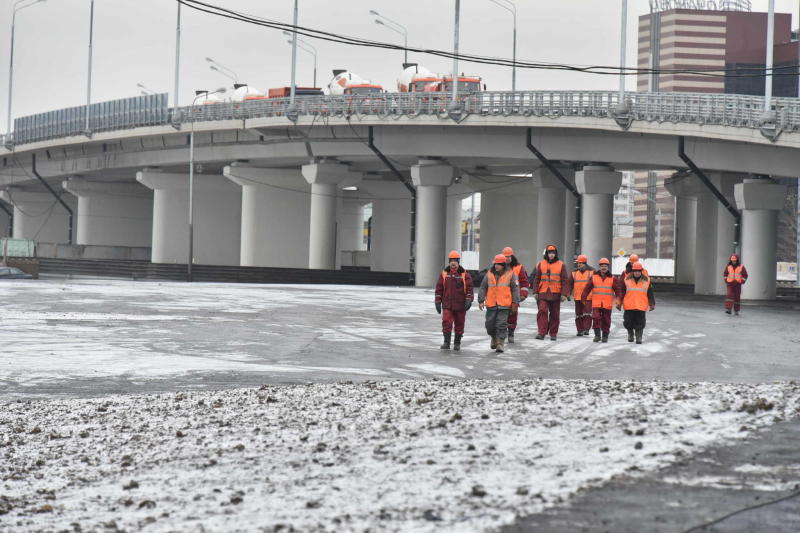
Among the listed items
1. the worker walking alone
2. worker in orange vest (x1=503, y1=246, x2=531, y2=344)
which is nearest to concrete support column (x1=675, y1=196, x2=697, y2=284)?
worker in orange vest (x1=503, y1=246, x2=531, y2=344)

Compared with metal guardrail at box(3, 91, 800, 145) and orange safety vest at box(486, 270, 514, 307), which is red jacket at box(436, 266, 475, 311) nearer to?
orange safety vest at box(486, 270, 514, 307)

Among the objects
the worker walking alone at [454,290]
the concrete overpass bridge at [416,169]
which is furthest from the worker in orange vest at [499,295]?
the concrete overpass bridge at [416,169]

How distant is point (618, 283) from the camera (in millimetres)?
22094

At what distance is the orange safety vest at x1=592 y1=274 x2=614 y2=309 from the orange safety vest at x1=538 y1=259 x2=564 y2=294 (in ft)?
2.33

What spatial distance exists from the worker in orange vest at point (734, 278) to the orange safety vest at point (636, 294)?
1083cm

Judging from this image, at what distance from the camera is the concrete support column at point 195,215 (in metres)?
74.6

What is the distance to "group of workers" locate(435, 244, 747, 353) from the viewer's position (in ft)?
61.6

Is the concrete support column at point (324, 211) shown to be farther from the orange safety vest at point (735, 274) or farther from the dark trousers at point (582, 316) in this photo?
the dark trousers at point (582, 316)

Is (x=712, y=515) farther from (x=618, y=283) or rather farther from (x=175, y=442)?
(x=618, y=283)

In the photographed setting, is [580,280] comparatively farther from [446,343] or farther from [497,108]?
[497,108]

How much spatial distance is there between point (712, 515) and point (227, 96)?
2879 inches

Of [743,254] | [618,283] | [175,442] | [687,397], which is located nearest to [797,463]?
[687,397]

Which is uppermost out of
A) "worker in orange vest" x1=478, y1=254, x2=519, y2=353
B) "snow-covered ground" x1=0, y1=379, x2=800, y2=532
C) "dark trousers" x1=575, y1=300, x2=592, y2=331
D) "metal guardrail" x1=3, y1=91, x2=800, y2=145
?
"metal guardrail" x1=3, y1=91, x2=800, y2=145

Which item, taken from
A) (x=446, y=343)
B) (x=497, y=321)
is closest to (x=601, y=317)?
(x=497, y=321)
